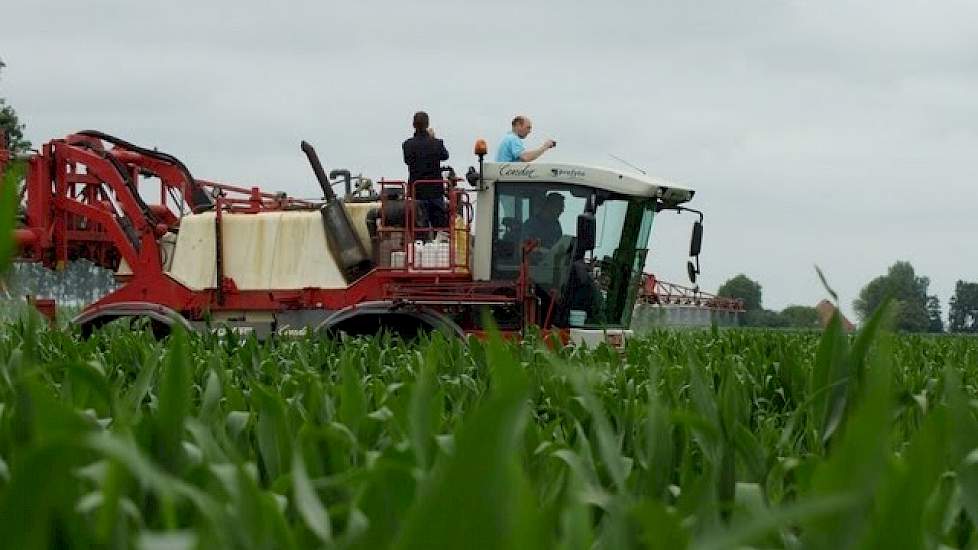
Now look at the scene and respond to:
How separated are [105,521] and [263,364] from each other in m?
4.20

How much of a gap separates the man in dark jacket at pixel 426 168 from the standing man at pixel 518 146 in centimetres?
63

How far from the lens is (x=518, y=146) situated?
48.6ft

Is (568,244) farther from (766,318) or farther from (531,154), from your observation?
(766,318)

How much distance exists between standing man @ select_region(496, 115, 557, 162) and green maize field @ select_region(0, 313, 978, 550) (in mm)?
10719

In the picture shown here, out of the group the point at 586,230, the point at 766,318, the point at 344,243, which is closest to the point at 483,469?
the point at 586,230

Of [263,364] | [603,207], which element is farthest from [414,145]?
[263,364]

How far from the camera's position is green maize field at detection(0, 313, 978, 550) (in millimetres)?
983

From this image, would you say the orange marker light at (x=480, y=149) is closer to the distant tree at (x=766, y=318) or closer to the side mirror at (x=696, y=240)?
the side mirror at (x=696, y=240)

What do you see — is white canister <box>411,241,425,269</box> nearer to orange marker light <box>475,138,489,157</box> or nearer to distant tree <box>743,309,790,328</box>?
orange marker light <box>475,138,489,157</box>

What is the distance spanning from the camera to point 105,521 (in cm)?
134

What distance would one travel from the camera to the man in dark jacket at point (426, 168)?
47.9 ft

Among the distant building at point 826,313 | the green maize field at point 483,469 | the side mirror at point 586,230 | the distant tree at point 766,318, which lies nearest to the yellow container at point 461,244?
the side mirror at point 586,230

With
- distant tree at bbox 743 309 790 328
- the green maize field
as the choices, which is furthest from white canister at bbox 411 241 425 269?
distant tree at bbox 743 309 790 328

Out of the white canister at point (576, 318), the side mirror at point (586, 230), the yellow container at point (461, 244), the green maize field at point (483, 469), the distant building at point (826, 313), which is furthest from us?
the yellow container at point (461, 244)
